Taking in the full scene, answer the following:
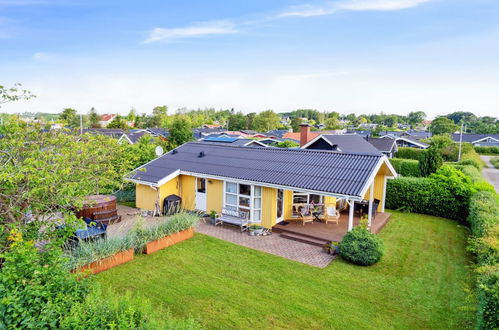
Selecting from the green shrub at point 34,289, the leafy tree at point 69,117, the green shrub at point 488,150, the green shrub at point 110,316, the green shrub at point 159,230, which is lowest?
the green shrub at point 488,150

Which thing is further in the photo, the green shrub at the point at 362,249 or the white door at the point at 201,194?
the white door at the point at 201,194

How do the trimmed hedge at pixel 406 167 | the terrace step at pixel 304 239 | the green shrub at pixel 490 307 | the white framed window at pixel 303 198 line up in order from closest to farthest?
the green shrub at pixel 490 307 < the terrace step at pixel 304 239 < the white framed window at pixel 303 198 < the trimmed hedge at pixel 406 167

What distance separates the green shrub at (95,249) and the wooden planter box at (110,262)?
0.35ft

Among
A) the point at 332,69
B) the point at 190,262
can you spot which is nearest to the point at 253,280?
the point at 190,262

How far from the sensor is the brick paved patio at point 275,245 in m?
10.5

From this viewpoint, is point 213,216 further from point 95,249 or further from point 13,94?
point 13,94

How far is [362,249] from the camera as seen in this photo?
9938 millimetres

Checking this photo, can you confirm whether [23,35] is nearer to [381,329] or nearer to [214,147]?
[214,147]

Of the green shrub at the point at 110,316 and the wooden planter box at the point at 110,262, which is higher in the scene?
the green shrub at the point at 110,316

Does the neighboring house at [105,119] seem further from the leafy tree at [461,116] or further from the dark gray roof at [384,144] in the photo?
the leafy tree at [461,116]

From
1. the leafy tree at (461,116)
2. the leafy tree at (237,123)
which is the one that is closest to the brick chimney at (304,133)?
the leafy tree at (237,123)

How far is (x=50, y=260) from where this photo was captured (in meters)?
5.11

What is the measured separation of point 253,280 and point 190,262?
2294 mm

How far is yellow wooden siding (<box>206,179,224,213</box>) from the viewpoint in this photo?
47.6 ft
